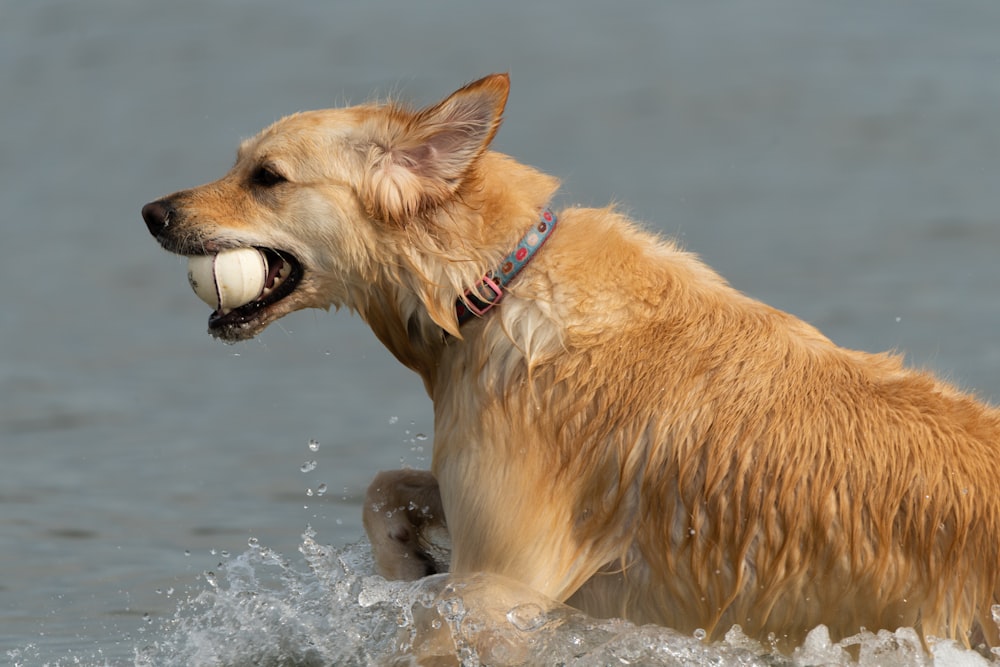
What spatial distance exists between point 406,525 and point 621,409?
1240 millimetres

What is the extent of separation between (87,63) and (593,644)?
45.2 ft

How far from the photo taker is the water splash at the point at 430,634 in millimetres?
5363

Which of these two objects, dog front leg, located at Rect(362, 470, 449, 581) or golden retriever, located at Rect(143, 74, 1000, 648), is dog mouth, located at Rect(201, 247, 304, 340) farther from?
dog front leg, located at Rect(362, 470, 449, 581)

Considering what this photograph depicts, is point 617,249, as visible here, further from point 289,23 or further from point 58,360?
point 289,23

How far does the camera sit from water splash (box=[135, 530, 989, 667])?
536 cm

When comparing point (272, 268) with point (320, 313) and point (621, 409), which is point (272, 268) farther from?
point (320, 313)

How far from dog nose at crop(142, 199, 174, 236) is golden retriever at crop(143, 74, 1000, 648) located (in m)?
0.17

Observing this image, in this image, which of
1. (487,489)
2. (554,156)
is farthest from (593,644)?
(554,156)

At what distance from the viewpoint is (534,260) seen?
555 cm

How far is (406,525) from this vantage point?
20.3 ft

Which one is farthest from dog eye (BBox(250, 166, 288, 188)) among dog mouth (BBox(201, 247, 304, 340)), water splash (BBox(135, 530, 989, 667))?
water splash (BBox(135, 530, 989, 667))

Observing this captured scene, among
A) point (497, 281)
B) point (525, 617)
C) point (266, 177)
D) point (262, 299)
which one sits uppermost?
point (266, 177)

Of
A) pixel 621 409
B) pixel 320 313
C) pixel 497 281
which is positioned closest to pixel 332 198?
pixel 497 281

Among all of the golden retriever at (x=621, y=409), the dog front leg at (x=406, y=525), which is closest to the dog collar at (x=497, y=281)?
the golden retriever at (x=621, y=409)
